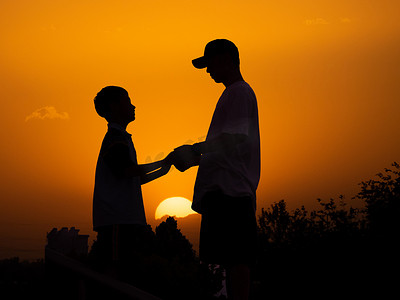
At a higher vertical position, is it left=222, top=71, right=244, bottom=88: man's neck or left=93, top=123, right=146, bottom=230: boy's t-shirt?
left=222, top=71, right=244, bottom=88: man's neck

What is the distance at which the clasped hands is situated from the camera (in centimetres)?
456

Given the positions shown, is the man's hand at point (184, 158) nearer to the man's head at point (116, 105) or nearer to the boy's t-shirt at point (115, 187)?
the boy's t-shirt at point (115, 187)

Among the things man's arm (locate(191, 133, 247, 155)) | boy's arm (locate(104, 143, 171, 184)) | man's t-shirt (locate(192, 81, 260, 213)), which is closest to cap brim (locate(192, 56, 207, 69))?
man's t-shirt (locate(192, 81, 260, 213))

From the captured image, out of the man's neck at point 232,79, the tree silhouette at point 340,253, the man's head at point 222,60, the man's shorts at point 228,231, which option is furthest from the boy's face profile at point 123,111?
the tree silhouette at point 340,253

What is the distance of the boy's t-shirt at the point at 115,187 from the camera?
185 inches

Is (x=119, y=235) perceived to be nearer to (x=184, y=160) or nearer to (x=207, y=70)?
(x=184, y=160)

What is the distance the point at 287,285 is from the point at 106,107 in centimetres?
1216

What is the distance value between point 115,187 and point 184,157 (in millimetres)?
691

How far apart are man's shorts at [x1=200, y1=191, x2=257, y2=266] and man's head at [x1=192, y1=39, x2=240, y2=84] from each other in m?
1.07

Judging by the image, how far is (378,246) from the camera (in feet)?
47.6

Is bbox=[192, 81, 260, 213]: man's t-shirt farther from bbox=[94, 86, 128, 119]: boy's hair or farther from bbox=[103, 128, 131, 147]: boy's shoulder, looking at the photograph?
bbox=[94, 86, 128, 119]: boy's hair

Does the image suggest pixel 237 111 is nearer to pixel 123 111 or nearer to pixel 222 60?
pixel 222 60

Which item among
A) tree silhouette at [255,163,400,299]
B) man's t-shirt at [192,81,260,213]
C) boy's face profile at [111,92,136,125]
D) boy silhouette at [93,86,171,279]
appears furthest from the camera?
tree silhouette at [255,163,400,299]

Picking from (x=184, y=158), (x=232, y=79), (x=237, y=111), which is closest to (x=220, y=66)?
(x=232, y=79)
